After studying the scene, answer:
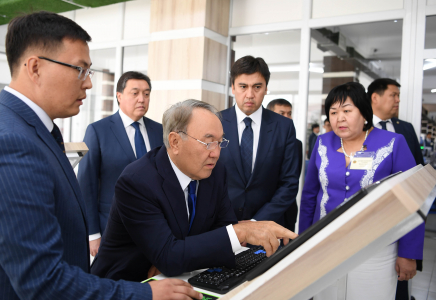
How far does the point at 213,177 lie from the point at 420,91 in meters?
2.99

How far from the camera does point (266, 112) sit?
2.80 meters

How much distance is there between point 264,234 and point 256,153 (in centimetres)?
131

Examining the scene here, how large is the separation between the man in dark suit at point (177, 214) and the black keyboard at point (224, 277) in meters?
0.04

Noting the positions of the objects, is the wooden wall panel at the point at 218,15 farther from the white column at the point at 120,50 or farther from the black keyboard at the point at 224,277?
the black keyboard at the point at 224,277

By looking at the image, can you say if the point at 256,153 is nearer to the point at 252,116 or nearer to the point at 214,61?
the point at 252,116

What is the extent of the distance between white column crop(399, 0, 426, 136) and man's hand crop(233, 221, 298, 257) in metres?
2.98

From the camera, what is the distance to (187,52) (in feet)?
14.9

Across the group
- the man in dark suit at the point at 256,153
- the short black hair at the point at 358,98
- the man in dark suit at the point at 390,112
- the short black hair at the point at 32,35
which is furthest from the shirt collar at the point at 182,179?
the man in dark suit at the point at 390,112

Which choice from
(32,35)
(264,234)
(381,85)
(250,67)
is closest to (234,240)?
(264,234)

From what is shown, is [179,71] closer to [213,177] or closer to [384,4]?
[384,4]

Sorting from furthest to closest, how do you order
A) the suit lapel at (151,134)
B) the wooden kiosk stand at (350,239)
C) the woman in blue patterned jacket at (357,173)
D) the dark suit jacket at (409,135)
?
the dark suit jacket at (409,135) → the suit lapel at (151,134) → the woman in blue patterned jacket at (357,173) → the wooden kiosk stand at (350,239)

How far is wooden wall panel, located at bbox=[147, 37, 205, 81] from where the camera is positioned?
447 centimetres

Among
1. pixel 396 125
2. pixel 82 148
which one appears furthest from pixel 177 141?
pixel 396 125

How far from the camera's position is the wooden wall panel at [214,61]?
449 cm
